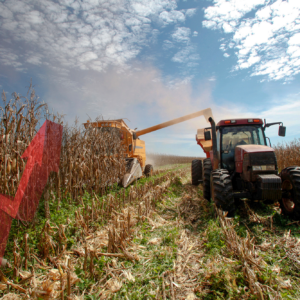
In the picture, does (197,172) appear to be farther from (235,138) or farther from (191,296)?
(191,296)

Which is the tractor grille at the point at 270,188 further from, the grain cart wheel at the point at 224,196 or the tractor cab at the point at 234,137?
the tractor cab at the point at 234,137

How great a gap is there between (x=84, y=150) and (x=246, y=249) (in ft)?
16.2

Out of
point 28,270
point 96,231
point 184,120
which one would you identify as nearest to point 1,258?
point 28,270

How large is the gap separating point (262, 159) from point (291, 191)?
0.94m

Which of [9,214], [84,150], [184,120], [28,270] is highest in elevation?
[184,120]

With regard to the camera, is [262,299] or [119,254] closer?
[262,299]

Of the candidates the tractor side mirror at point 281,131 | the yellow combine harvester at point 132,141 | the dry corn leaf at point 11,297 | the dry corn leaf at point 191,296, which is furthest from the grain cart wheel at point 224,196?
the yellow combine harvester at point 132,141

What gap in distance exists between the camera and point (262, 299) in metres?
2.13

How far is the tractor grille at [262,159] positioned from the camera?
457cm

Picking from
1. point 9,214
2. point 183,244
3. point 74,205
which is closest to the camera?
point 183,244

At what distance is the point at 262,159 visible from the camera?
459 cm

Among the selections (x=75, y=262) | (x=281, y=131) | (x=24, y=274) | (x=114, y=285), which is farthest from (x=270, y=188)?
(x=24, y=274)

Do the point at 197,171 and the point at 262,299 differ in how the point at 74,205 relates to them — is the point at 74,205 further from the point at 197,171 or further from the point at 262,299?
the point at 197,171

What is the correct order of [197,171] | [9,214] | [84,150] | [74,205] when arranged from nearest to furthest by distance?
[9,214]
[74,205]
[84,150]
[197,171]
